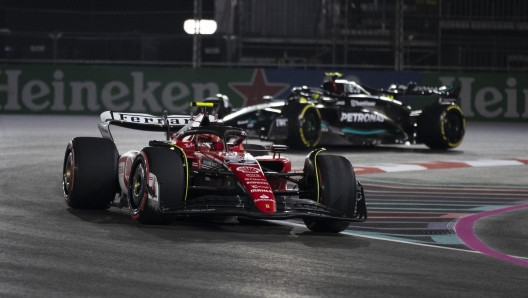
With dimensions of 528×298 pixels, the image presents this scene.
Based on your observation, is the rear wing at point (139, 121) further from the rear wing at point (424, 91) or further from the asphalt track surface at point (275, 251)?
the rear wing at point (424, 91)

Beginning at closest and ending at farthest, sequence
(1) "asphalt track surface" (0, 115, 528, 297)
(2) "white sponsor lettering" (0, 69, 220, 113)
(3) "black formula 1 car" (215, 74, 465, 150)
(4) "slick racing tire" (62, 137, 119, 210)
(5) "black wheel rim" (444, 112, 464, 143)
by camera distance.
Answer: (1) "asphalt track surface" (0, 115, 528, 297) → (4) "slick racing tire" (62, 137, 119, 210) → (3) "black formula 1 car" (215, 74, 465, 150) → (5) "black wheel rim" (444, 112, 464, 143) → (2) "white sponsor lettering" (0, 69, 220, 113)

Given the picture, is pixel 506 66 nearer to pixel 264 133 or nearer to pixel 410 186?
pixel 264 133

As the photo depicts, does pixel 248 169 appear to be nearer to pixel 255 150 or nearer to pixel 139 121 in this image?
pixel 255 150

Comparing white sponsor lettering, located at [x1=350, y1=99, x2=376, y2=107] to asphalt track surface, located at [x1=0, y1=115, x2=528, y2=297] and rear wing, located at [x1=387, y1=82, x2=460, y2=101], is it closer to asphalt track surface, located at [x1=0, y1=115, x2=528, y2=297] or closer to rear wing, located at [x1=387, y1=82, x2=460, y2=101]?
rear wing, located at [x1=387, y1=82, x2=460, y2=101]

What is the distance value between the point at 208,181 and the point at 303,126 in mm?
8743

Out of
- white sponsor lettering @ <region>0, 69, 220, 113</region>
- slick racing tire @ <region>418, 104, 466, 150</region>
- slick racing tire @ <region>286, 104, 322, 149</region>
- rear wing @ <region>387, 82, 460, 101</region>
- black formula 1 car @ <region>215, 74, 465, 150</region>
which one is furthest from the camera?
white sponsor lettering @ <region>0, 69, 220, 113</region>

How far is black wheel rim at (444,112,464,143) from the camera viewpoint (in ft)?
62.6

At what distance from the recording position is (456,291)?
582 centimetres

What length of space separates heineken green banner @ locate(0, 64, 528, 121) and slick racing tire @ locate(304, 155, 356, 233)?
1885cm

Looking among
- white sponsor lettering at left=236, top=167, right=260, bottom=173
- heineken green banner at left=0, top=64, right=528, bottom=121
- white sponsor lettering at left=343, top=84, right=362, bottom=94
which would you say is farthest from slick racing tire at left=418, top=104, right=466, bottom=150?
white sponsor lettering at left=236, top=167, right=260, bottom=173

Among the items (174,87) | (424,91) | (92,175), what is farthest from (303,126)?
(174,87)

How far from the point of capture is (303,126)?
57.7 feet

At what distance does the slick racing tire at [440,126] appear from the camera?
1877cm

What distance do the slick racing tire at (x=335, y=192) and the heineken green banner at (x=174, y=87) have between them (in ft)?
61.8
